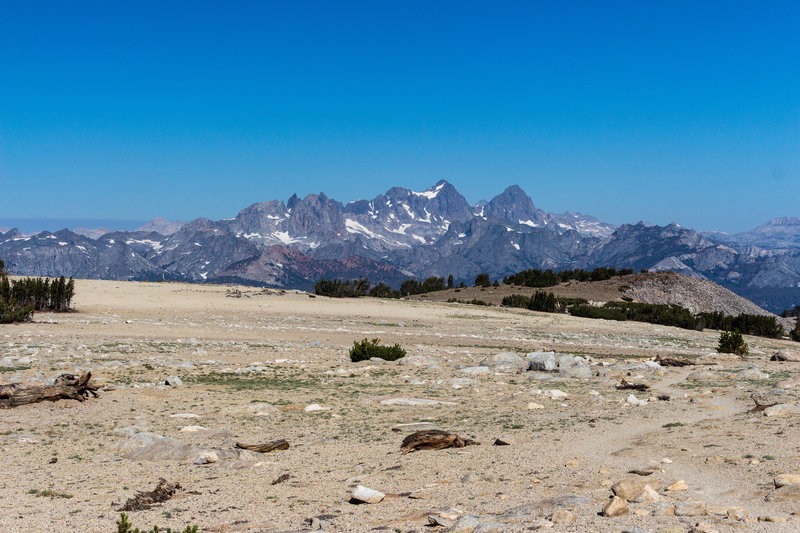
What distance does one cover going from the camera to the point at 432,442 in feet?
35.1

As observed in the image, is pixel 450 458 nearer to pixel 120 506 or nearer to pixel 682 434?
pixel 682 434

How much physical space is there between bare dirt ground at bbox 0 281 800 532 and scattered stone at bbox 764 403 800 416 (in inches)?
2.6

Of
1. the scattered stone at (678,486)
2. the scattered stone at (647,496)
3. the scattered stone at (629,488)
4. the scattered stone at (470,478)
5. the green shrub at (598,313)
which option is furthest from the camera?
the green shrub at (598,313)

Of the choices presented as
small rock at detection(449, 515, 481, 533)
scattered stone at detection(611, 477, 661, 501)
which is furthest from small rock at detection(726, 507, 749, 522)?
small rock at detection(449, 515, 481, 533)

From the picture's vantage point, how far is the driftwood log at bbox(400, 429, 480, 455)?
10.7 meters

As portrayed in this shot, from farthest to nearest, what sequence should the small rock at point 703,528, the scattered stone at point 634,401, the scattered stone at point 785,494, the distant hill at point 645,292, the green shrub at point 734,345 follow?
the distant hill at point 645,292 < the green shrub at point 734,345 < the scattered stone at point 634,401 < the scattered stone at point 785,494 < the small rock at point 703,528

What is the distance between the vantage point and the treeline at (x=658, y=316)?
49906mm

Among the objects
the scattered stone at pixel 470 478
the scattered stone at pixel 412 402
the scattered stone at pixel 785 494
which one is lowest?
the scattered stone at pixel 412 402

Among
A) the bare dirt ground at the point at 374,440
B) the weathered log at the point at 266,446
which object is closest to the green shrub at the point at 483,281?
the bare dirt ground at the point at 374,440

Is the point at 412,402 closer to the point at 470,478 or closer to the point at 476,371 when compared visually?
the point at 476,371

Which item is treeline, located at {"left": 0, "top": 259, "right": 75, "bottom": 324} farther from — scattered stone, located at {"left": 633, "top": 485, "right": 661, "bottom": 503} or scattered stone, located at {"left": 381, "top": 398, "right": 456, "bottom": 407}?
scattered stone, located at {"left": 633, "top": 485, "right": 661, "bottom": 503}

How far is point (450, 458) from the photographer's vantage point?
10.1 metres

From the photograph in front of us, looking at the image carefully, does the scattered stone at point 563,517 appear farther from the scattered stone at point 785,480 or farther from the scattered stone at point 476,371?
the scattered stone at point 476,371

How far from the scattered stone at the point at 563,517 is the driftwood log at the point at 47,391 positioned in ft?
40.8
